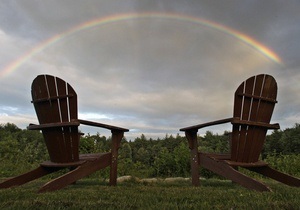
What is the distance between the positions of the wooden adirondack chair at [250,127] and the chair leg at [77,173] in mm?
1204

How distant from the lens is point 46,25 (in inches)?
356

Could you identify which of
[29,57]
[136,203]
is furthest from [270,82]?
[29,57]

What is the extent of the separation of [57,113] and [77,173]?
74cm

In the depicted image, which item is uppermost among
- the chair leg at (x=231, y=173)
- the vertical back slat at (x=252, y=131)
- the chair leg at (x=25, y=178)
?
the vertical back slat at (x=252, y=131)

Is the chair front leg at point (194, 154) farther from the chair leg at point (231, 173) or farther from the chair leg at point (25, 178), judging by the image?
the chair leg at point (25, 178)

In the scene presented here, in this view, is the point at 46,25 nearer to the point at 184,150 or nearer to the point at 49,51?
the point at 49,51

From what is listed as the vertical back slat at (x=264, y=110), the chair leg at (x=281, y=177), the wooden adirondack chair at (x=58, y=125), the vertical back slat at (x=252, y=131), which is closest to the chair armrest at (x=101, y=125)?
the wooden adirondack chair at (x=58, y=125)

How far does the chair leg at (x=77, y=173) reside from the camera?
7.29 ft

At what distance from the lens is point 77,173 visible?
251 centimetres

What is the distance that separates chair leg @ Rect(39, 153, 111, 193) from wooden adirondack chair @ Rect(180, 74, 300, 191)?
3.95 feet

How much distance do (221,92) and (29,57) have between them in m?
7.79

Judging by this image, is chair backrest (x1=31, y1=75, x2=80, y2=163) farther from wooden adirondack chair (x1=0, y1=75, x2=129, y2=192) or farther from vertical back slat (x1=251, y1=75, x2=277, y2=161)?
vertical back slat (x1=251, y1=75, x2=277, y2=161)

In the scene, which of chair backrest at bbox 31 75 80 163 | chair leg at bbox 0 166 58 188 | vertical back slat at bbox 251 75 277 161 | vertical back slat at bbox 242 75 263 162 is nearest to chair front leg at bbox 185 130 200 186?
vertical back slat at bbox 242 75 263 162

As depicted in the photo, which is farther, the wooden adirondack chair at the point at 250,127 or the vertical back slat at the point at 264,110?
the vertical back slat at the point at 264,110
